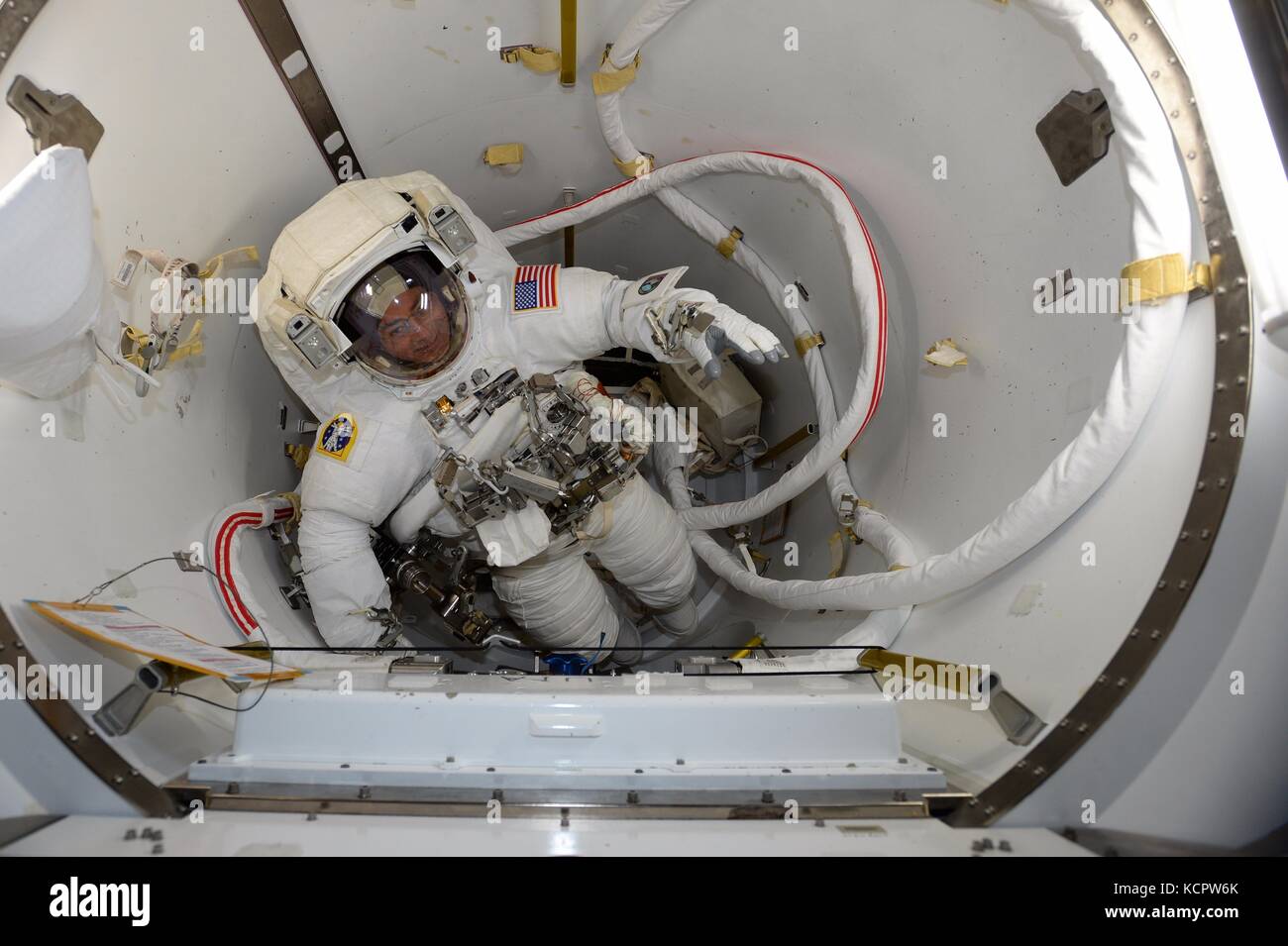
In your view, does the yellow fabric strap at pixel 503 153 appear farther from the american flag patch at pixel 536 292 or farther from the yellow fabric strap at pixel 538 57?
the american flag patch at pixel 536 292

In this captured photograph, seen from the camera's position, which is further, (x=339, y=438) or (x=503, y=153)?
(x=503, y=153)

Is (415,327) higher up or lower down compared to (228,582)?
higher up

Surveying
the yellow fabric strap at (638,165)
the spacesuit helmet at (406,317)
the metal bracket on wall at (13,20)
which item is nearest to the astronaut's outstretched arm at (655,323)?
the spacesuit helmet at (406,317)

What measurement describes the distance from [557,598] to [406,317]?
1.02 metres

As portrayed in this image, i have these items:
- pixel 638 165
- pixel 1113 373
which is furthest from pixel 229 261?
pixel 1113 373

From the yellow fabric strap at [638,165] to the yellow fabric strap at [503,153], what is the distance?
1.07 feet

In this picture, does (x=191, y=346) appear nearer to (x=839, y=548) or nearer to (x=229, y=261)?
(x=229, y=261)

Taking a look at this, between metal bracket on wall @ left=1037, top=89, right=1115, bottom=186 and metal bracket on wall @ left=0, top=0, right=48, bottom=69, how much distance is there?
1922mm

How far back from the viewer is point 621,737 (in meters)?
1.35

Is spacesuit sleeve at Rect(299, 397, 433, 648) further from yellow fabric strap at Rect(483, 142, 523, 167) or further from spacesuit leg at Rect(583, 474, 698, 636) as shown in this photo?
yellow fabric strap at Rect(483, 142, 523, 167)

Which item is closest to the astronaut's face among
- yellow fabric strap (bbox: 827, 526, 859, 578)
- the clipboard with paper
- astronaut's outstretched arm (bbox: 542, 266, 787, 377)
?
astronaut's outstretched arm (bbox: 542, 266, 787, 377)

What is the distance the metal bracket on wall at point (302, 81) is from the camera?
1.78m

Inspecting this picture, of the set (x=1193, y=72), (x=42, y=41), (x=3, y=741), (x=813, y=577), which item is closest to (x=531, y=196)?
(x=42, y=41)

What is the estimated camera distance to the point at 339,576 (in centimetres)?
207
